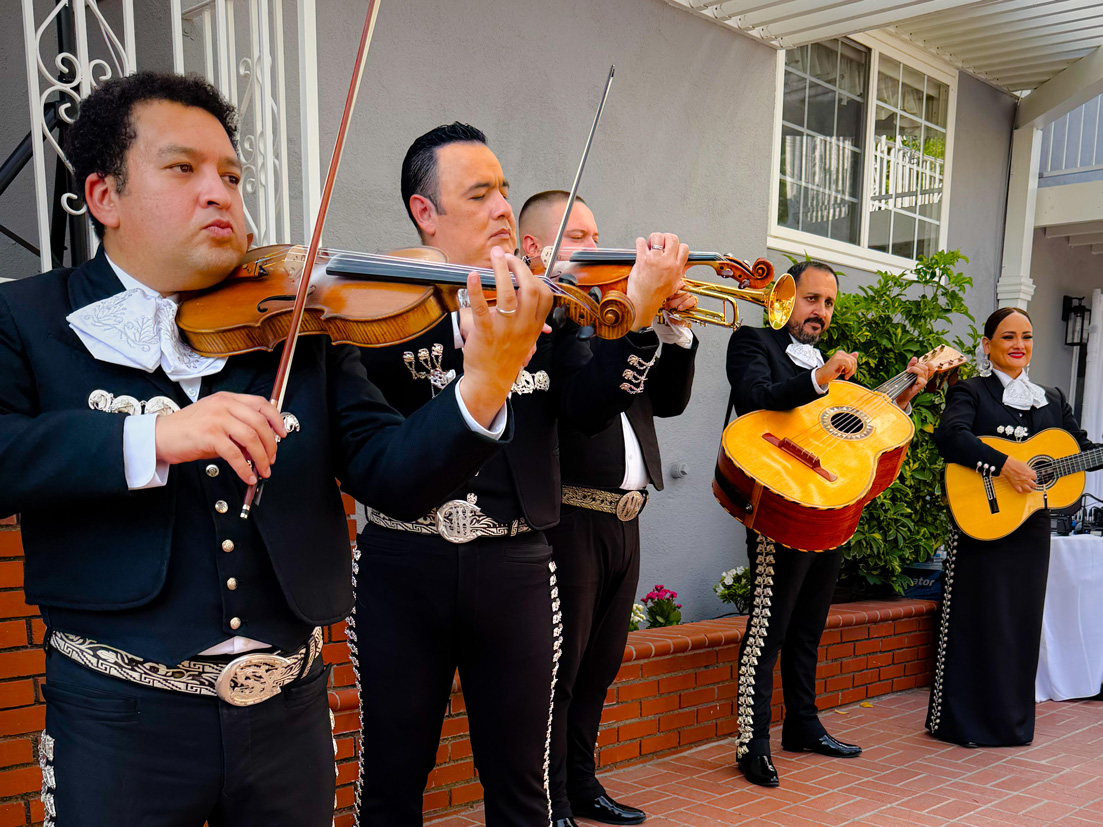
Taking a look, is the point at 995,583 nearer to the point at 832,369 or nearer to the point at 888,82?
the point at 832,369

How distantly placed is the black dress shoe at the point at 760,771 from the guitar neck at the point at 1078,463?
1.80m

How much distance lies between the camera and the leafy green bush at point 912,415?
16.2 feet

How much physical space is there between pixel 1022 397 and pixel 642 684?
7.09 feet

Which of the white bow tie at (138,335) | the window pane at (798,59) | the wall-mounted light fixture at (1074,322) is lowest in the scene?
the white bow tie at (138,335)

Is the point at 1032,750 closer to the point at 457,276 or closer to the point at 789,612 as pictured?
the point at 789,612

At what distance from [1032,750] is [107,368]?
4.24 m

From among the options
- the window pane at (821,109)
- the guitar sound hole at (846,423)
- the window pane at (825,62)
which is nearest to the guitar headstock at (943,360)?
the guitar sound hole at (846,423)

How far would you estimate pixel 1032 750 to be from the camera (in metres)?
4.19

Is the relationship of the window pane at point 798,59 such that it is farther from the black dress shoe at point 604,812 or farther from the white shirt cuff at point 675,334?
the black dress shoe at point 604,812

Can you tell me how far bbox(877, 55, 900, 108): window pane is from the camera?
6.57 m

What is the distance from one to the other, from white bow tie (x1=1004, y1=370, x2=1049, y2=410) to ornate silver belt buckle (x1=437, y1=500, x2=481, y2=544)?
323 centimetres

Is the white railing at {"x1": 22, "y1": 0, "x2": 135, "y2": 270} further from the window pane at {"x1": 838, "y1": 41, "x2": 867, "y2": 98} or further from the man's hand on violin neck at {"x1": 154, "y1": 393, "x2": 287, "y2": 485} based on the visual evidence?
the window pane at {"x1": 838, "y1": 41, "x2": 867, "y2": 98}

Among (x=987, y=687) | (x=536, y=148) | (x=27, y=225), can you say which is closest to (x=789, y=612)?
(x=987, y=687)

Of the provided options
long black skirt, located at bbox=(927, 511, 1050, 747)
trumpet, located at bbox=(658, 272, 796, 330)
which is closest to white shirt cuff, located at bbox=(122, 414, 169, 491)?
trumpet, located at bbox=(658, 272, 796, 330)
